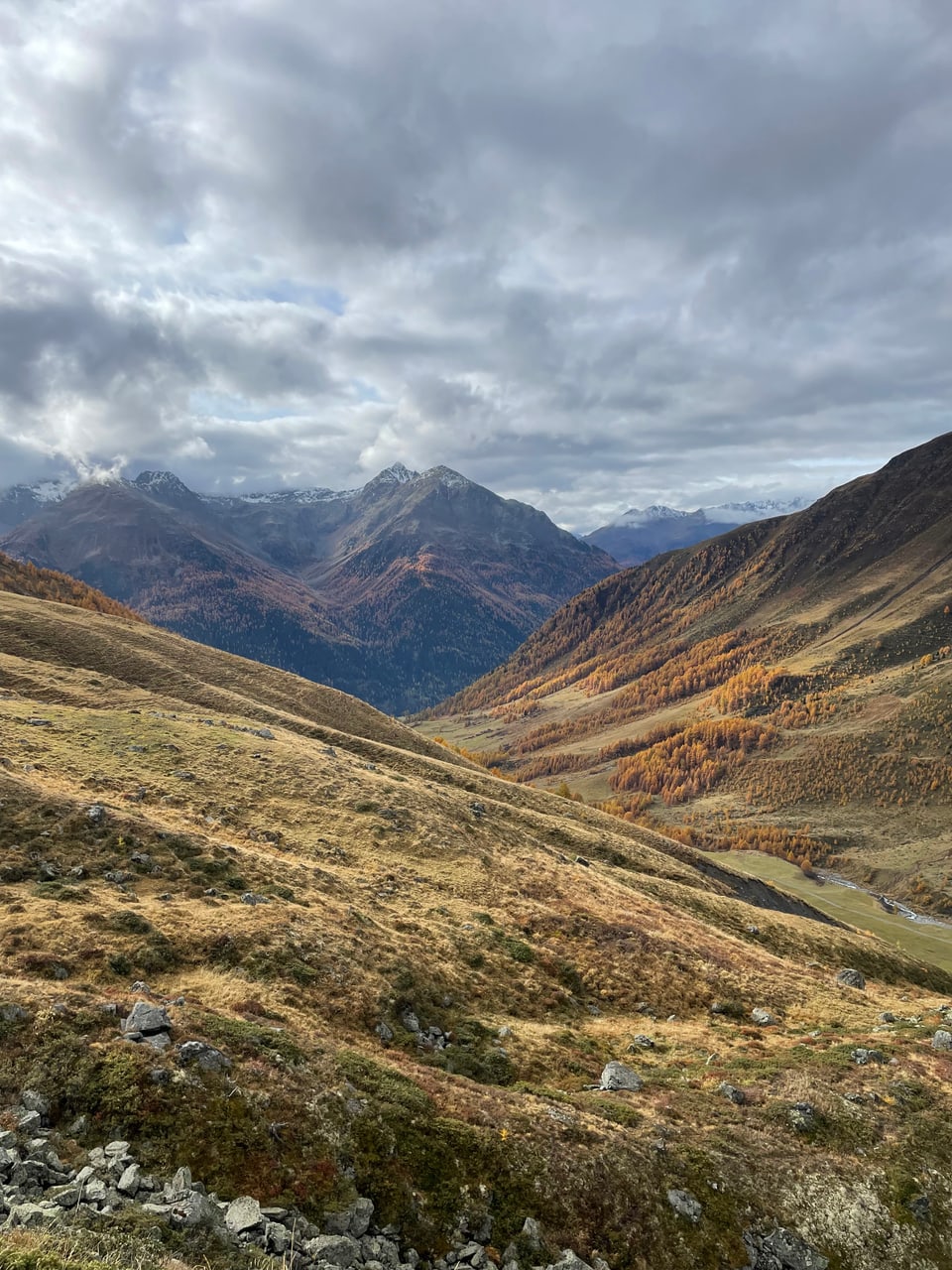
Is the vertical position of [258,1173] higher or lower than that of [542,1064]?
higher

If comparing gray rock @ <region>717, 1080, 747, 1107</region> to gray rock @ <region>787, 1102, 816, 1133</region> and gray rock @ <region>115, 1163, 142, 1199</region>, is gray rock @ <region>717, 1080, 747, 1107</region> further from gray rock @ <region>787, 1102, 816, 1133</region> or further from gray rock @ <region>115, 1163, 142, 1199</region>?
gray rock @ <region>115, 1163, 142, 1199</region>

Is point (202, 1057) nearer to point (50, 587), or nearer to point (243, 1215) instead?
point (243, 1215)

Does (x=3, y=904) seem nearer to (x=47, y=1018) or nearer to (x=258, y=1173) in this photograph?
(x=47, y=1018)

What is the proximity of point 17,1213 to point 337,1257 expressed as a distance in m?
6.22

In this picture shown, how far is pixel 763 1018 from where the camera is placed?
112 feet

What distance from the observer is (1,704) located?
5275cm

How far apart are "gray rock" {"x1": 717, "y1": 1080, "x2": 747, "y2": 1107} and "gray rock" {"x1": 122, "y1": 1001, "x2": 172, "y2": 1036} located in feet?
65.6

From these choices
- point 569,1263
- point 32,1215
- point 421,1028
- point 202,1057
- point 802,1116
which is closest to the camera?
point 32,1215

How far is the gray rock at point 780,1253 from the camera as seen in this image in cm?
1689

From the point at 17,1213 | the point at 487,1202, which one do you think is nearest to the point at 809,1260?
the point at 487,1202

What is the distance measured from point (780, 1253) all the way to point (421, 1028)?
13.4m

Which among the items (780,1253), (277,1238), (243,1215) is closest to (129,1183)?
(243,1215)

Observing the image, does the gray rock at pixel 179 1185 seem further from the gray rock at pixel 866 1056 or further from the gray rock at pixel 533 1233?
the gray rock at pixel 866 1056

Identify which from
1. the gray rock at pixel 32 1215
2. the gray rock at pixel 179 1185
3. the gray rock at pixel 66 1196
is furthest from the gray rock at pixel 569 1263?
the gray rock at pixel 32 1215
